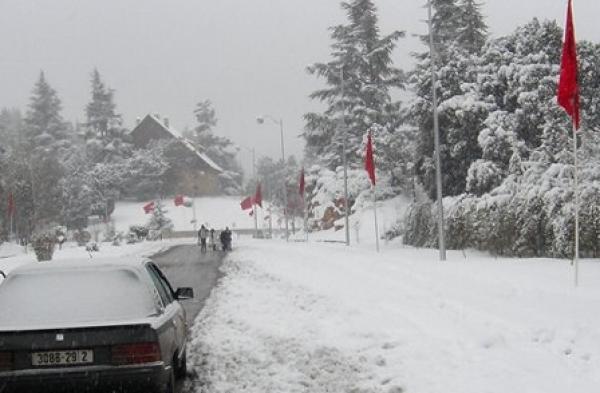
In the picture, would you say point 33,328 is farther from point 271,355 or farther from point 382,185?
point 382,185

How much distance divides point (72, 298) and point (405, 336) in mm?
5026

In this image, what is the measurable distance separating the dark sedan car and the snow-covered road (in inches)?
73.0

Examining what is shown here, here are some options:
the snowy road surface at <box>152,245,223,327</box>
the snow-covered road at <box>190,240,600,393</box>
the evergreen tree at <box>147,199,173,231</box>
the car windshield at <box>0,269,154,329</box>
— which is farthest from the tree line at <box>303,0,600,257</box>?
the evergreen tree at <box>147,199,173,231</box>

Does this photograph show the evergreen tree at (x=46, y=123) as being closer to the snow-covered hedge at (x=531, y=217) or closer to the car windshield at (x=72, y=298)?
the snow-covered hedge at (x=531, y=217)

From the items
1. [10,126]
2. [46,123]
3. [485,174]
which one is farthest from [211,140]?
[485,174]

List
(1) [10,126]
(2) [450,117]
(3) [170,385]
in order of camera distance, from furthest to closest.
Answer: (1) [10,126] → (2) [450,117] → (3) [170,385]

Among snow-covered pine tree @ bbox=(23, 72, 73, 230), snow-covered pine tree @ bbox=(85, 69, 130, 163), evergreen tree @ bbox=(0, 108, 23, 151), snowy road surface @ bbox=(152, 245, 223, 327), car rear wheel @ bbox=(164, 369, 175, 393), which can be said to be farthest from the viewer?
evergreen tree @ bbox=(0, 108, 23, 151)

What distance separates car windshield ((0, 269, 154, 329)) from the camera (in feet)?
20.1

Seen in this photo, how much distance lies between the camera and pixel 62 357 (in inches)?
231

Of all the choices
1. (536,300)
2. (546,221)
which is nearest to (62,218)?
(546,221)

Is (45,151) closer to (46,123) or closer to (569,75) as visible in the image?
(46,123)

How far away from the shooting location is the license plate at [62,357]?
5.85 m

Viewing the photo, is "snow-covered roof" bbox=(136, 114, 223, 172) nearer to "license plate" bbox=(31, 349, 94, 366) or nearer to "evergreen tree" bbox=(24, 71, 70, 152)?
"evergreen tree" bbox=(24, 71, 70, 152)

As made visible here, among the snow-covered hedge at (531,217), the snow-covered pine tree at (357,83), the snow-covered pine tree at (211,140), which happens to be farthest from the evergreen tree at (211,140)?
the snow-covered hedge at (531,217)
